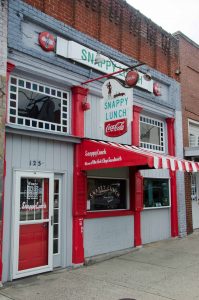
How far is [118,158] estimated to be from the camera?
760cm

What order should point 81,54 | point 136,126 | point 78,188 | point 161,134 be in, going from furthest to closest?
point 161,134
point 136,126
point 81,54
point 78,188

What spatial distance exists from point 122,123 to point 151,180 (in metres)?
4.07

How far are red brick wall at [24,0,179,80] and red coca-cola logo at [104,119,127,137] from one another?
2.81m

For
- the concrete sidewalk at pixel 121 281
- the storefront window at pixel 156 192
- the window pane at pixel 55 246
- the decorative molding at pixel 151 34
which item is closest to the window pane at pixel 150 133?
the storefront window at pixel 156 192

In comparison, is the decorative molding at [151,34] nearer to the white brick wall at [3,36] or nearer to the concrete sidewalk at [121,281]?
the white brick wall at [3,36]

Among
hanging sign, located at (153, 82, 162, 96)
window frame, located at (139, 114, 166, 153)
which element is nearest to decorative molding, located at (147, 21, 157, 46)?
hanging sign, located at (153, 82, 162, 96)

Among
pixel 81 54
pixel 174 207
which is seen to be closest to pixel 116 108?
pixel 81 54

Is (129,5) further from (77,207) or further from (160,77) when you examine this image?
(77,207)

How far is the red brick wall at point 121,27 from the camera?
8.77 metres

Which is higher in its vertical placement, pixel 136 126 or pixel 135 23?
pixel 135 23

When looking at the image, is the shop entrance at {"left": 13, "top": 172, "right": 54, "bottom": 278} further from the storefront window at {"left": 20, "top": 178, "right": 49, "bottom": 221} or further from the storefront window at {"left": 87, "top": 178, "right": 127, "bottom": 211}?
the storefront window at {"left": 87, "top": 178, "right": 127, "bottom": 211}

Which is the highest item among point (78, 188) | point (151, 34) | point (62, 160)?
point (151, 34)

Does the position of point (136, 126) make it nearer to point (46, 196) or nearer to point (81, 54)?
point (81, 54)

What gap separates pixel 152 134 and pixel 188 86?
3.25m
